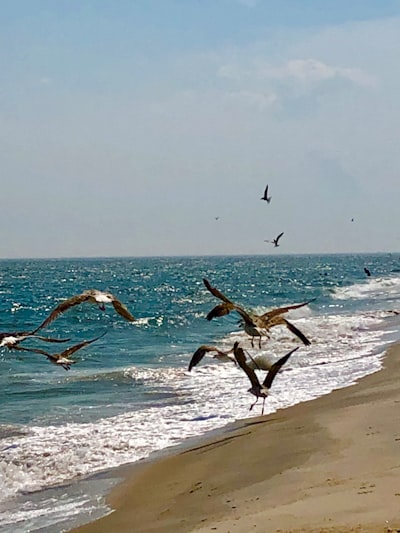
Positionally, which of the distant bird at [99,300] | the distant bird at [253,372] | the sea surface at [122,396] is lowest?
the sea surface at [122,396]

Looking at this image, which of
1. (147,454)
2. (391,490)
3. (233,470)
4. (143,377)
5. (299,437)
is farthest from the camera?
(143,377)

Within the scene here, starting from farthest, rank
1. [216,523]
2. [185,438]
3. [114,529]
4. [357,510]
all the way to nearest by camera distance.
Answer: [185,438]
[114,529]
[216,523]
[357,510]

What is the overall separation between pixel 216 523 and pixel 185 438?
5.29 metres

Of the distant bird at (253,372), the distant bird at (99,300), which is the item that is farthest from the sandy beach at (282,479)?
the distant bird at (99,300)

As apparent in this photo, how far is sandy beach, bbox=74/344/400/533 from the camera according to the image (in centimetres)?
614

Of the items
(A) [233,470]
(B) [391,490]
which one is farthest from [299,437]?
(B) [391,490]

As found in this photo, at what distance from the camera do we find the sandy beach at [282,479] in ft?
20.1

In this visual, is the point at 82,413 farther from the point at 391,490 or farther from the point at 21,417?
the point at 391,490

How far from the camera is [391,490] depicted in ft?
20.9

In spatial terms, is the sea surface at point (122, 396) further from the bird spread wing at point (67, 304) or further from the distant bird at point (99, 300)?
the distant bird at point (99, 300)

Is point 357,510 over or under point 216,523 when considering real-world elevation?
over

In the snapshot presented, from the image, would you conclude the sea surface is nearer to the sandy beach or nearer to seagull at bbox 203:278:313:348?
the sandy beach

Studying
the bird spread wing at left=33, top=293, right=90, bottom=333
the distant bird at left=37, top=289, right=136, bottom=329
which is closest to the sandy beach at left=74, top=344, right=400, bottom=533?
the distant bird at left=37, top=289, right=136, bottom=329

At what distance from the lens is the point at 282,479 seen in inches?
325
